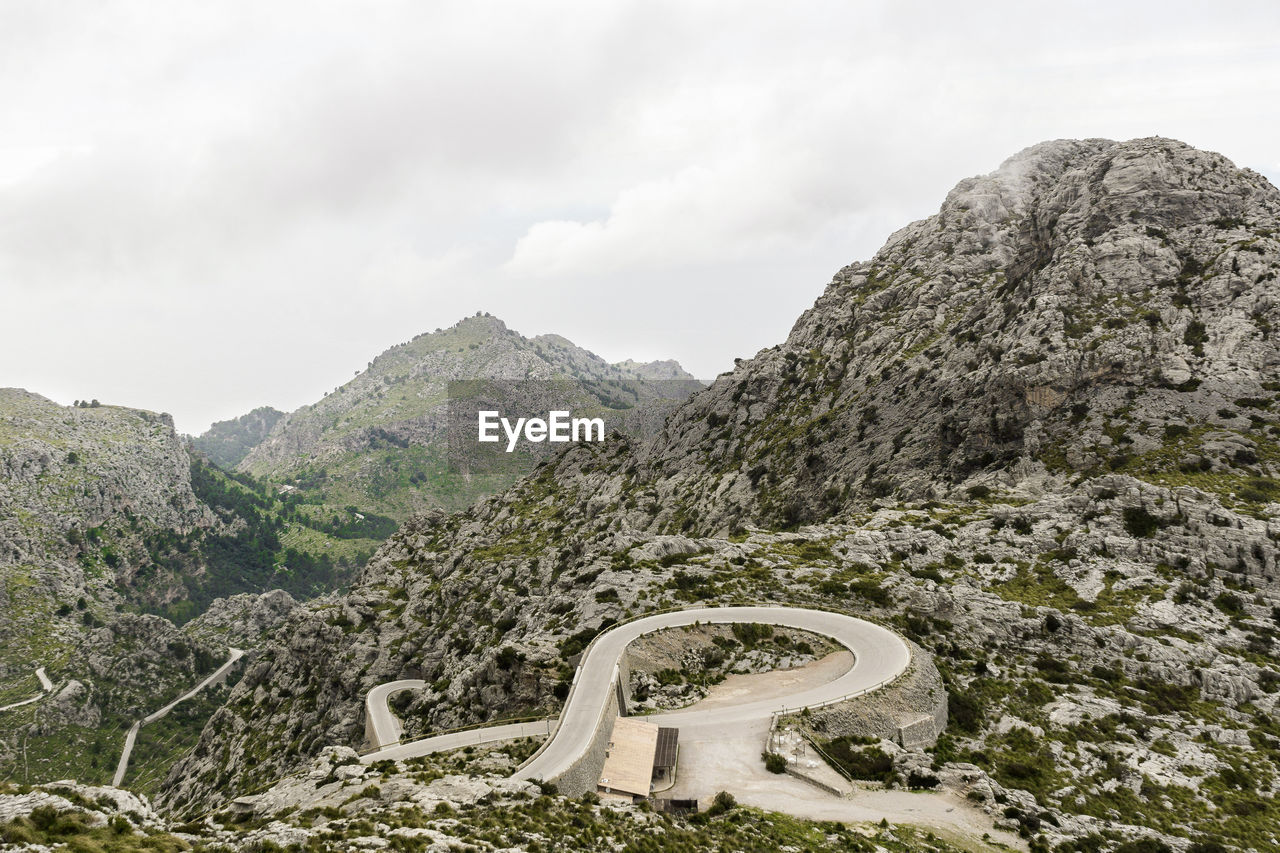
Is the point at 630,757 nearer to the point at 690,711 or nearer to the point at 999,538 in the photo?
the point at 690,711

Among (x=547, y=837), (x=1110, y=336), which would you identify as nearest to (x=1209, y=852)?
(x=547, y=837)

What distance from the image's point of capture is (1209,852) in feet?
119

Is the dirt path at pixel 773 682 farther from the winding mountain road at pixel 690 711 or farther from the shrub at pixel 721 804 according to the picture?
the shrub at pixel 721 804

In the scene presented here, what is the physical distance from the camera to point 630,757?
142 feet

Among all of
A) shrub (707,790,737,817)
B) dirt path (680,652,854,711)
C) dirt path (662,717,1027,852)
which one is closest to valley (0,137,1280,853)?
shrub (707,790,737,817)

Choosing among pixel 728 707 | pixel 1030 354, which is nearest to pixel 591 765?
pixel 728 707

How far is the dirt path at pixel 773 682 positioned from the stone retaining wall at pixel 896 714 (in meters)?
5.07

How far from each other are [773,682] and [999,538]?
1522 inches

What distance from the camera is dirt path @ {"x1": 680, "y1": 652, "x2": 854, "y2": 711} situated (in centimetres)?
5397

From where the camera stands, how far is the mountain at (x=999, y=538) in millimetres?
48938

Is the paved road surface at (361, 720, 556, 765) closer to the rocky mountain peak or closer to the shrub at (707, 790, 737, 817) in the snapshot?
the shrub at (707, 790, 737, 817)

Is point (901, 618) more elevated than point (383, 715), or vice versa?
point (901, 618)

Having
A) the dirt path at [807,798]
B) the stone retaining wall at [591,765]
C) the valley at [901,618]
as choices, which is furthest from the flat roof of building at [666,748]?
the stone retaining wall at [591,765]

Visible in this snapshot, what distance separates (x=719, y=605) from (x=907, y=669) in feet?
68.3
